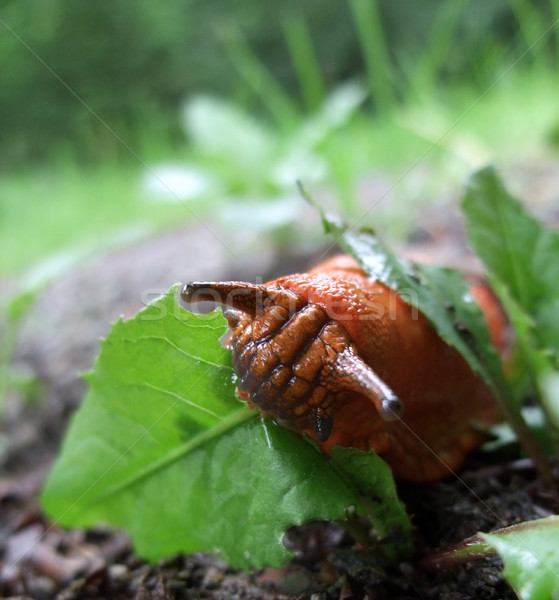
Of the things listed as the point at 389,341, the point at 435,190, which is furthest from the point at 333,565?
the point at 435,190

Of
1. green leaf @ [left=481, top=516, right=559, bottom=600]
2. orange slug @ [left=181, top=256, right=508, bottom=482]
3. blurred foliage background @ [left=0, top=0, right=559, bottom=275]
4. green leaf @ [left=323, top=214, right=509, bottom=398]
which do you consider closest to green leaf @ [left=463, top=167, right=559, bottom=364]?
green leaf @ [left=323, top=214, right=509, bottom=398]

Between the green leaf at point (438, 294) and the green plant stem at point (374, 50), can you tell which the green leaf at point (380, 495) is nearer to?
the green leaf at point (438, 294)

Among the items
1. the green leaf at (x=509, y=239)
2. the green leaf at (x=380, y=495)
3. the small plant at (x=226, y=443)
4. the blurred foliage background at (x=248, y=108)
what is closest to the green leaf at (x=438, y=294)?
the small plant at (x=226, y=443)

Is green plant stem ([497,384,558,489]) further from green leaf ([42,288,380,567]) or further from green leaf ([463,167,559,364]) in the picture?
green leaf ([42,288,380,567])

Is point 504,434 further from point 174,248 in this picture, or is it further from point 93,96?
point 93,96

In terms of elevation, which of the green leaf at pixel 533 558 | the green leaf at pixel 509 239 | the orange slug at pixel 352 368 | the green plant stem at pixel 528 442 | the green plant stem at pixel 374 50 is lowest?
the green leaf at pixel 533 558

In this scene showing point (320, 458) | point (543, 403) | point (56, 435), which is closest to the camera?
point (320, 458)

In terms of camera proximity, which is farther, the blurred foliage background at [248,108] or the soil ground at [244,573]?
the blurred foliage background at [248,108]
